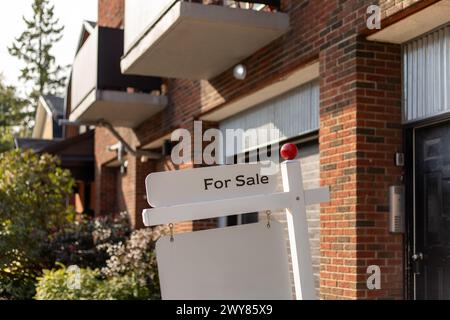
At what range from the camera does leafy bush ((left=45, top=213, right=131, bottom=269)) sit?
11297 mm

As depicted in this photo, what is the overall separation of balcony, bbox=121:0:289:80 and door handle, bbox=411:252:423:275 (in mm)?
2940

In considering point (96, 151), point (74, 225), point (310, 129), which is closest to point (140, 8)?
point (310, 129)

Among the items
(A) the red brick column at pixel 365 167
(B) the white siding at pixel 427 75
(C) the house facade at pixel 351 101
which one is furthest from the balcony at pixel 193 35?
(B) the white siding at pixel 427 75

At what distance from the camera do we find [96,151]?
18188mm

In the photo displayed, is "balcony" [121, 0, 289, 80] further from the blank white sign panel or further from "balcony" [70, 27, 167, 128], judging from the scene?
the blank white sign panel

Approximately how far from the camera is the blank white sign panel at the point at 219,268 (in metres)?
2.63

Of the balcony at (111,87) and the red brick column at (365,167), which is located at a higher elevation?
the balcony at (111,87)

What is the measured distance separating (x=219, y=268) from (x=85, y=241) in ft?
33.3

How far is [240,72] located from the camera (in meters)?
8.48

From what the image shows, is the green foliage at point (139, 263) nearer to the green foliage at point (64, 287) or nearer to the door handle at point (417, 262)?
the green foliage at point (64, 287)

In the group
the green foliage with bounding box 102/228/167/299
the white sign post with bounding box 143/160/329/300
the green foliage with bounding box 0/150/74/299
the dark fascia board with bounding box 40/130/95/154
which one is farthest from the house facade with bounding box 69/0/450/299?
the dark fascia board with bounding box 40/130/95/154

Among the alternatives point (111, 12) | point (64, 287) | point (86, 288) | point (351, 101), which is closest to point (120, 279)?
point (86, 288)

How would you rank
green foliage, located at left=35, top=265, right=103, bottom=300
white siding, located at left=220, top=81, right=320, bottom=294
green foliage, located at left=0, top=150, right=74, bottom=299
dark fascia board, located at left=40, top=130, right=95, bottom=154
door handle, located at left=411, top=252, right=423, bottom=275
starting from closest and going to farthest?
1. door handle, located at left=411, top=252, right=423, bottom=275
2. white siding, located at left=220, top=81, right=320, bottom=294
3. green foliage, located at left=35, top=265, right=103, bottom=300
4. green foliage, located at left=0, top=150, right=74, bottom=299
5. dark fascia board, located at left=40, top=130, right=95, bottom=154

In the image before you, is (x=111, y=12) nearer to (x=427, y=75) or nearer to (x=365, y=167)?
(x=365, y=167)
